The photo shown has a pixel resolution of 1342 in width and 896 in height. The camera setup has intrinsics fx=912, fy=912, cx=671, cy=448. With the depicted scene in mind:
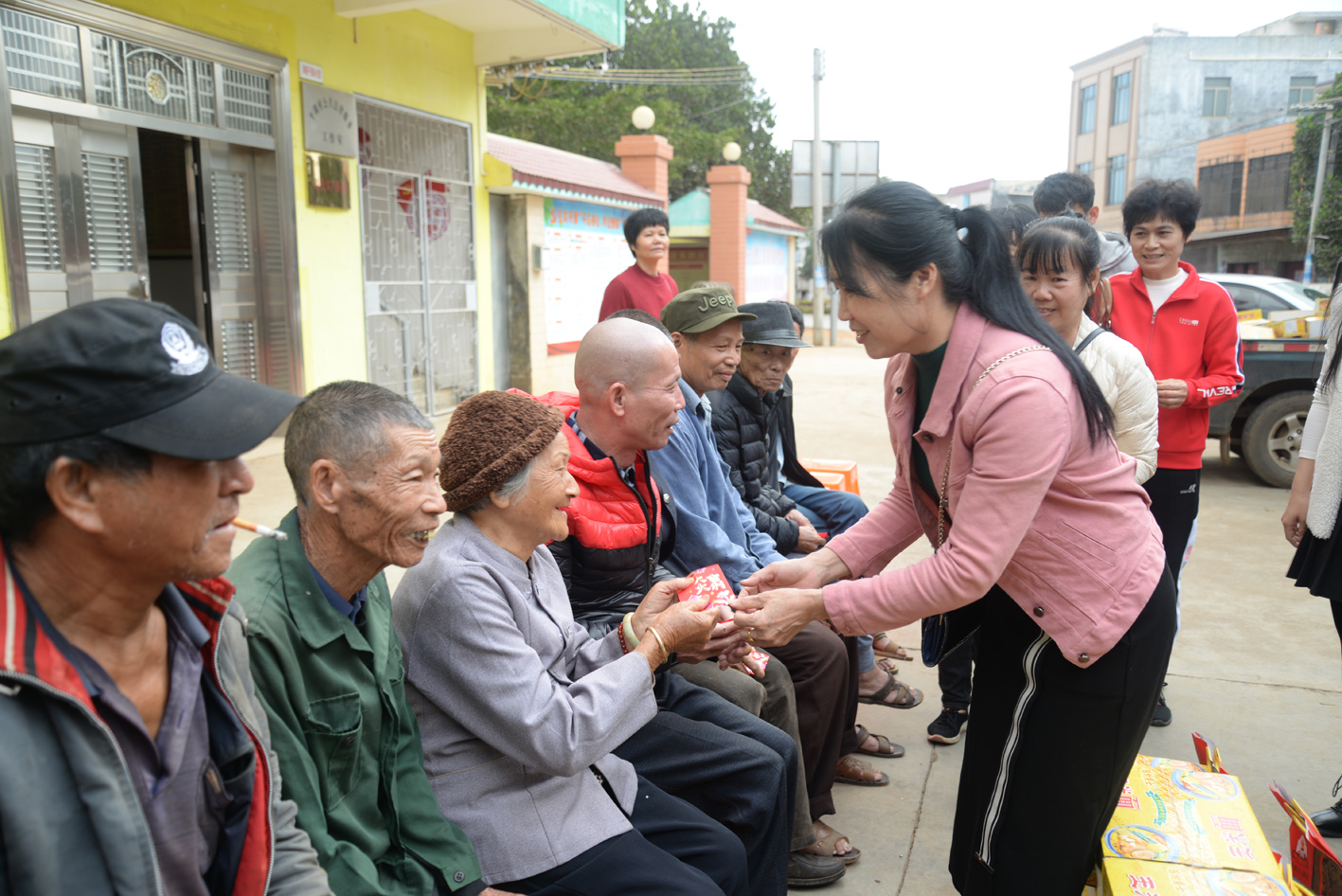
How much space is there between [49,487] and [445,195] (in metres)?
8.72

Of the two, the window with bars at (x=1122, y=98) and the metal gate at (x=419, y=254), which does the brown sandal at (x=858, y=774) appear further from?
the window with bars at (x=1122, y=98)

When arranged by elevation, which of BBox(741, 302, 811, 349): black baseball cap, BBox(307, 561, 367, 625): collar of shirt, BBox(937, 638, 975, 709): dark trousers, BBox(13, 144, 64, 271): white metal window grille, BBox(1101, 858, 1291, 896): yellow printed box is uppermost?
BBox(13, 144, 64, 271): white metal window grille

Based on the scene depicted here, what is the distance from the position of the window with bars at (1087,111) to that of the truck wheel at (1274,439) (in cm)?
3627

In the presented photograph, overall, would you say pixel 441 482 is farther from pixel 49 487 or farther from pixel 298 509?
pixel 49 487

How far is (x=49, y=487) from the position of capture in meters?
1.08

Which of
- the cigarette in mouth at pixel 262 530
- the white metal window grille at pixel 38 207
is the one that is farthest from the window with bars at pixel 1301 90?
the cigarette in mouth at pixel 262 530

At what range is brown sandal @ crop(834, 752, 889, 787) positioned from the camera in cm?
323

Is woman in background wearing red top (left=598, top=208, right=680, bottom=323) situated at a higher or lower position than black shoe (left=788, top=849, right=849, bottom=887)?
higher

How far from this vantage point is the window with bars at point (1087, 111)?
3864cm

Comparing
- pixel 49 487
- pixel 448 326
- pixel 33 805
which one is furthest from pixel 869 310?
pixel 448 326

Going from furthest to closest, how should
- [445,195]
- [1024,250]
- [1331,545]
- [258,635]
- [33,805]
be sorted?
[445,195], [1024,250], [1331,545], [258,635], [33,805]

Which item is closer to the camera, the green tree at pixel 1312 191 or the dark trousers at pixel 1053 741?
the dark trousers at pixel 1053 741

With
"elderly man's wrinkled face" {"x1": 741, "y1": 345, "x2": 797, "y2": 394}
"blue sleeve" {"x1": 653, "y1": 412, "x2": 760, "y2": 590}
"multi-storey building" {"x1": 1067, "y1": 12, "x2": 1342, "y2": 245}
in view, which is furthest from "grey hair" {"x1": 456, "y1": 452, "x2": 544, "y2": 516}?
"multi-storey building" {"x1": 1067, "y1": 12, "x2": 1342, "y2": 245}

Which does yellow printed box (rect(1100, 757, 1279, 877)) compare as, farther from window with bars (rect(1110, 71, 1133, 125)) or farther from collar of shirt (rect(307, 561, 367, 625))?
window with bars (rect(1110, 71, 1133, 125))
